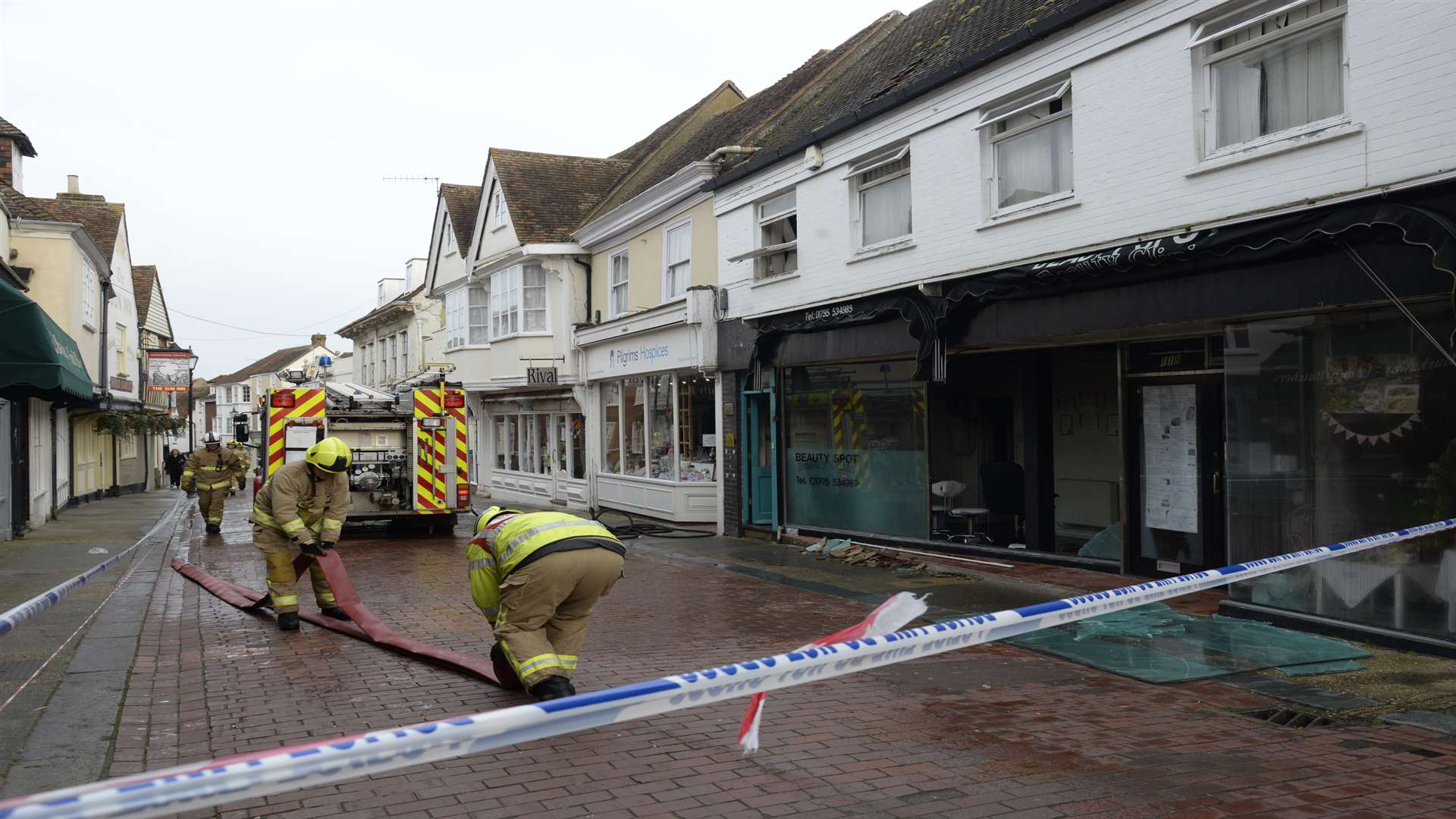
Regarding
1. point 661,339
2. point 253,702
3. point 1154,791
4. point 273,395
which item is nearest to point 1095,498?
point 661,339

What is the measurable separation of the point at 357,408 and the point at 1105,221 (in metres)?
12.0

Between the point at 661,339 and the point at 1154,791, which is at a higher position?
the point at 661,339

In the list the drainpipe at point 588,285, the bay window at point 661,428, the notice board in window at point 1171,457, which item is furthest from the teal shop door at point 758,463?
the drainpipe at point 588,285

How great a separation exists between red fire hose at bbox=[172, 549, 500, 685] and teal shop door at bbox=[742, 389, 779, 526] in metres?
7.70

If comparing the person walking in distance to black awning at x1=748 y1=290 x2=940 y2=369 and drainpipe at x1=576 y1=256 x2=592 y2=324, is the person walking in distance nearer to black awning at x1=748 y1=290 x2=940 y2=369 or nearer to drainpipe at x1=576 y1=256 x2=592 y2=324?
drainpipe at x1=576 y1=256 x2=592 y2=324

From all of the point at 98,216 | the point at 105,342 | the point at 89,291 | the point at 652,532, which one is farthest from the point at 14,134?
the point at 652,532

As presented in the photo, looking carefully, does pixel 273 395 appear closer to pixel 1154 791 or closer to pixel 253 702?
pixel 253 702

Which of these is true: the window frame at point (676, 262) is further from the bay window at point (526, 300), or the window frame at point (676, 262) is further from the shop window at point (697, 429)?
the bay window at point (526, 300)

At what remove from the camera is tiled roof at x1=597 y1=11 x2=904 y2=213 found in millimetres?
19047

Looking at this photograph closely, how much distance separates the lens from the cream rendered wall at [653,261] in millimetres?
17969

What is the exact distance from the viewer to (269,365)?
8519cm

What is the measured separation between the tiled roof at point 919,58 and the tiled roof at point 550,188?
24.5 feet

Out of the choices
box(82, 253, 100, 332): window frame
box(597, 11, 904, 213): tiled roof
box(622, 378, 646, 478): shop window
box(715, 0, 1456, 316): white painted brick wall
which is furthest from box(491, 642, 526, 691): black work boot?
box(82, 253, 100, 332): window frame

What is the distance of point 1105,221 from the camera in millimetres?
10531
